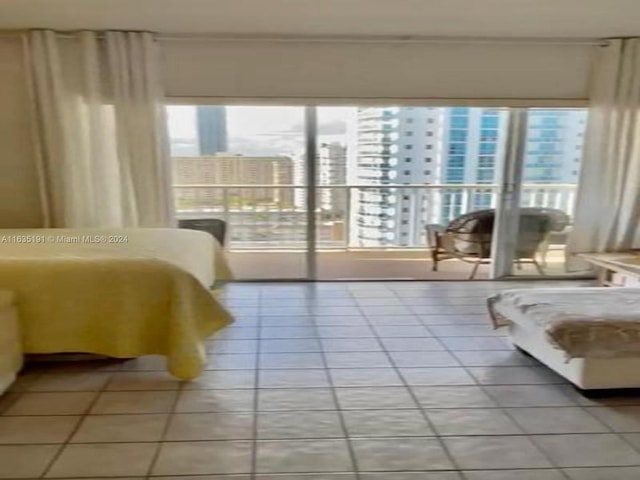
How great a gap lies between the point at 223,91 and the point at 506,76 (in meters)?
2.46

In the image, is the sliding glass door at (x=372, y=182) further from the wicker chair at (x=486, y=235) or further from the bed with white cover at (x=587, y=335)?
the bed with white cover at (x=587, y=335)

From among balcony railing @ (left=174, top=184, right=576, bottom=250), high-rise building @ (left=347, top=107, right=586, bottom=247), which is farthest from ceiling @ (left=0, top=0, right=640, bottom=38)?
balcony railing @ (left=174, top=184, right=576, bottom=250)

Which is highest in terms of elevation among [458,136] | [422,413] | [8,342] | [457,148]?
[458,136]

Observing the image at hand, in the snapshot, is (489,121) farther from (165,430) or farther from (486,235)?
(165,430)

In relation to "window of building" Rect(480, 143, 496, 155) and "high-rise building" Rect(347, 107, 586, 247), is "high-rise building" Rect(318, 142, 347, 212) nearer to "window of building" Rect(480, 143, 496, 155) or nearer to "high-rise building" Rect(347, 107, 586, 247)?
"high-rise building" Rect(347, 107, 586, 247)

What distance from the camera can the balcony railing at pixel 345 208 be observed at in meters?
5.23

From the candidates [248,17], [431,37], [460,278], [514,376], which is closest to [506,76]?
[431,37]

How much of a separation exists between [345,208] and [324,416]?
3.54 metres

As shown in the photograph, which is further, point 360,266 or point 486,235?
point 360,266

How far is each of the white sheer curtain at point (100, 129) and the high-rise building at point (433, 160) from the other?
6.41 feet

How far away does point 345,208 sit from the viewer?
5844 millimetres

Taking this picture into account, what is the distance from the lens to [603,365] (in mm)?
2703

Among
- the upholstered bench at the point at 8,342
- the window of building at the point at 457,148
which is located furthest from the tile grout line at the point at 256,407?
the window of building at the point at 457,148

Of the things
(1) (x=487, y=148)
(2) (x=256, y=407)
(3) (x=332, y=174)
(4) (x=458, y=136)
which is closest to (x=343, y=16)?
(3) (x=332, y=174)
